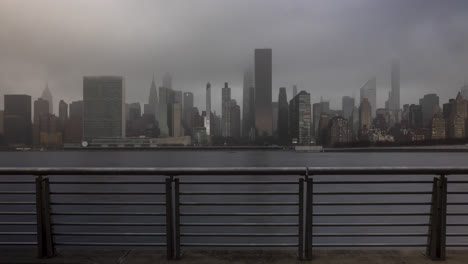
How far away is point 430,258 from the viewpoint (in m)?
4.26

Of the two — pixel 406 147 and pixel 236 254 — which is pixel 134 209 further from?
pixel 406 147

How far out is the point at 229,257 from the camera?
4352mm

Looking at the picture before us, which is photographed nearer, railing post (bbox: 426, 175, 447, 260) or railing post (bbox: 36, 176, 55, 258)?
railing post (bbox: 426, 175, 447, 260)

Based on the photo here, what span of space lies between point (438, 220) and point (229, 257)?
9.53 ft

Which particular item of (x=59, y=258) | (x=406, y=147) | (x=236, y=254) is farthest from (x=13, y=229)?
(x=406, y=147)

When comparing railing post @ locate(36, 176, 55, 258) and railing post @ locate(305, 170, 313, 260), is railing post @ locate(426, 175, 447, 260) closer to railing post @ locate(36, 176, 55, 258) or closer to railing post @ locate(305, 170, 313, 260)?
railing post @ locate(305, 170, 313, 260)

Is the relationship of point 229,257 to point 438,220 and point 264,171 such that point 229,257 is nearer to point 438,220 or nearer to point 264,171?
point 264,171

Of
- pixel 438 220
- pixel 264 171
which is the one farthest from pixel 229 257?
pixel 438 220

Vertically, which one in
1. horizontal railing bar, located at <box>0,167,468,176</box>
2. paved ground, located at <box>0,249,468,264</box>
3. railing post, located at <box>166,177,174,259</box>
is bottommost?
paved ground, located at <box>0,249,468,264</box>

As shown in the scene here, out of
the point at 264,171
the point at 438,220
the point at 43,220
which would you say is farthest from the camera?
the point at 43,220

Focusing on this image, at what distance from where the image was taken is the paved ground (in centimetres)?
419

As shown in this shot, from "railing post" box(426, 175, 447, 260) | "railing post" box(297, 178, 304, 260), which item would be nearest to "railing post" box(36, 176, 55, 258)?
"railing post" box(297, 178, 304, 260)

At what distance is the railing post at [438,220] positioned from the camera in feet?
13.5

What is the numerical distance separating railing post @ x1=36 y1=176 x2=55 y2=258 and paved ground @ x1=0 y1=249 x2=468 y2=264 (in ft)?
0.44
